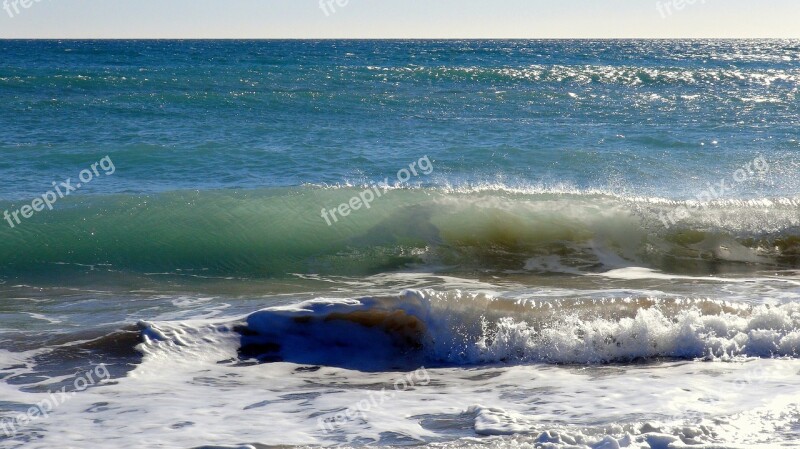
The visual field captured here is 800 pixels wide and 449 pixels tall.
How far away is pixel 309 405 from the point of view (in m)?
5.48

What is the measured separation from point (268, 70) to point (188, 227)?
66.9 ft

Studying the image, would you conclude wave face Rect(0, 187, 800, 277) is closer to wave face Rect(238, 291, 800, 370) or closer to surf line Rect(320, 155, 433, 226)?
surf line Rect(320, 155, 433, 226)

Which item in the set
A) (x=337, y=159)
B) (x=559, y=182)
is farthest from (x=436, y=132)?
(x=559, y=182)

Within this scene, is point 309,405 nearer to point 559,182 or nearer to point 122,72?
point 559,182

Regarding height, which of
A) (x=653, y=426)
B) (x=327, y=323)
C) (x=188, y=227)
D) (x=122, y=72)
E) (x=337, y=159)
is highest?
(x=122, y=72)

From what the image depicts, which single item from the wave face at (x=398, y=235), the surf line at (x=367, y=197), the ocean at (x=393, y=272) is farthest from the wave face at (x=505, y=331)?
the surf line at (x=367, y=197)

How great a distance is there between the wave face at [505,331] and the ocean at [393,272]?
0.08ft

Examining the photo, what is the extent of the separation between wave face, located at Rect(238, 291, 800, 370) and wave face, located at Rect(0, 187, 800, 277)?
2922 mm

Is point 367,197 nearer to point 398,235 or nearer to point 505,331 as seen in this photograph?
point 398,235

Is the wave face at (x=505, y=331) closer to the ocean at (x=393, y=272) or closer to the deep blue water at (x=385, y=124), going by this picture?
the ocean at (x=393, y=272)

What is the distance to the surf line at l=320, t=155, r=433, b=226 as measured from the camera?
38.6 ft

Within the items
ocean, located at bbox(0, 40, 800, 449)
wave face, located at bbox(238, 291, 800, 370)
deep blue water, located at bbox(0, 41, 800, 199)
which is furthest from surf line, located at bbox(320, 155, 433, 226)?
wave face, located at bbox(238, 291, 800, 370)

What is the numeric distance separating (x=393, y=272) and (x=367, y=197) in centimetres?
279

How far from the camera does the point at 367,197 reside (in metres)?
12.5
